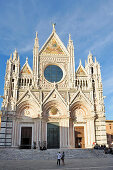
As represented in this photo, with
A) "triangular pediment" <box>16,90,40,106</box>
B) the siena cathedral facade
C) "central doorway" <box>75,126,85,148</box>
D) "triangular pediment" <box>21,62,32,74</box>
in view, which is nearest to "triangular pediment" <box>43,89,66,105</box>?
the siena cathedral facade

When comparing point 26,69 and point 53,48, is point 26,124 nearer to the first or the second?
point 26,69

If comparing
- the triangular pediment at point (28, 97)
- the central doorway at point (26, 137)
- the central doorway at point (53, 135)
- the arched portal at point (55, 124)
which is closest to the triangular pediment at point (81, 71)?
the arched portal at point (55, 124)

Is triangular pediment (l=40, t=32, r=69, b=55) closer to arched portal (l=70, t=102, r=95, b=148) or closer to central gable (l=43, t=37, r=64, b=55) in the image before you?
central gable (l=43, t=37, r=64, b=55)

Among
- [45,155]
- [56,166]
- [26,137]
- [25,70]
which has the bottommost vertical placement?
[45,155]

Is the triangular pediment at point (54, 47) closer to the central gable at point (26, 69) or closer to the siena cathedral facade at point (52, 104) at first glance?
the siena cathedral facade at point (52, 104)

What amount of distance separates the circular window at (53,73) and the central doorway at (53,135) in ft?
22.6

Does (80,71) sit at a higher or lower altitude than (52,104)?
higher

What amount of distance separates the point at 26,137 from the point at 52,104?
5.78 m

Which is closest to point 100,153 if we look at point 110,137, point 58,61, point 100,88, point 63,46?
point 100,88

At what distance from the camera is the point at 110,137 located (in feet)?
137

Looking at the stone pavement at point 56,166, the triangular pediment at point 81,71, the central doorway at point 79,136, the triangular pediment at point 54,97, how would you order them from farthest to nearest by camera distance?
1. the triangular pediment at point 81,71
2. the triangular pediment at point 54,97
3. the central doorway at point 79,136
4. the stone pavement at point 56,166

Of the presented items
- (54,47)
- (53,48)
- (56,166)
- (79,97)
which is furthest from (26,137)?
(54,47)

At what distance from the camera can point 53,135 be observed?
2677 cm

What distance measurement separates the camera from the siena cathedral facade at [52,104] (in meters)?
26.3
